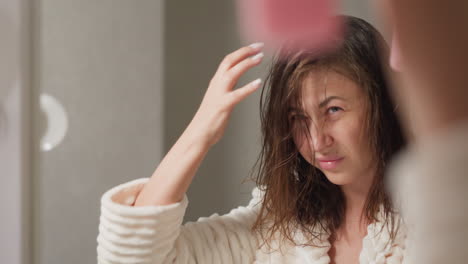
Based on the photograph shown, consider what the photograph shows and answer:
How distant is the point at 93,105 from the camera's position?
54 cm

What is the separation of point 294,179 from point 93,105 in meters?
0.23

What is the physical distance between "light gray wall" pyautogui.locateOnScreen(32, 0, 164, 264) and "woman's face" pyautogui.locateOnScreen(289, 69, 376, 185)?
0.19m

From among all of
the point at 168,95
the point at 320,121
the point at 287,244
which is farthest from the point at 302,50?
the point at 168,95

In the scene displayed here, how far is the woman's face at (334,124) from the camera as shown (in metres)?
0.36

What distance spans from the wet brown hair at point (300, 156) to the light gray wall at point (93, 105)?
0.17 m

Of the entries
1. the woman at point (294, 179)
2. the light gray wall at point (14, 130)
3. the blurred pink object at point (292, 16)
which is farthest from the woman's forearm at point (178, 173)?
the blurred pink object at point (292, 16)

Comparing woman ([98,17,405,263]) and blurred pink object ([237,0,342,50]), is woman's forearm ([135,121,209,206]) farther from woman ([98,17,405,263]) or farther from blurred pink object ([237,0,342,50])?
blurred pink object ([237,0,342,50])

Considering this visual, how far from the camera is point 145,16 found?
0.57 m

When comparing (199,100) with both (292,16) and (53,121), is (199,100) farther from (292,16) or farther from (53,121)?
(292,16)

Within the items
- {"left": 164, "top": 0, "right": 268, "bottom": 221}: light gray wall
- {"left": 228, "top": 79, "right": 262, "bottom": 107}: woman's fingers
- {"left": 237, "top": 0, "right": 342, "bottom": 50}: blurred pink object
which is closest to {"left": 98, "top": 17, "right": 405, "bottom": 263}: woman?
{"left": 228, "top": 79, "right": 262, "bottom": 107}: woman's fingers

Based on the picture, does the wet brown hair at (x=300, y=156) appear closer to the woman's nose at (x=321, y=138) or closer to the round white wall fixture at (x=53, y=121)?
the woman's nose at (x=321, y=138)

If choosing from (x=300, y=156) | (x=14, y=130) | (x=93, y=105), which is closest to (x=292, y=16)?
(x=14, y=130)

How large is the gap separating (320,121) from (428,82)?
0.32m

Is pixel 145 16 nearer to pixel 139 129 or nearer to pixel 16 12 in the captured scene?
pixel 139 129
